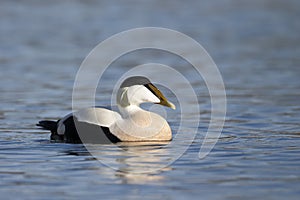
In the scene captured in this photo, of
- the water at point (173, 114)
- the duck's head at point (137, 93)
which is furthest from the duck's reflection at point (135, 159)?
the duck's head at point (137, 93)

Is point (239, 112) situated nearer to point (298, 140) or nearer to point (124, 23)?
point (298, 140)

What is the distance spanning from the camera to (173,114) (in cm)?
1155

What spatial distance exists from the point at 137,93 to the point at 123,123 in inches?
17.7

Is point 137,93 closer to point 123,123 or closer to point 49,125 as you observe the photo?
point 123,123

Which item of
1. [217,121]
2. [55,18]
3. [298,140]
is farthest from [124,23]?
[298,140]

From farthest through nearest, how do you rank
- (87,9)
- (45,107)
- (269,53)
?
(87,9)
(269,53)
(45,107)

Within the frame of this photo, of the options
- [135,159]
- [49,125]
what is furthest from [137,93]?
[135,159]

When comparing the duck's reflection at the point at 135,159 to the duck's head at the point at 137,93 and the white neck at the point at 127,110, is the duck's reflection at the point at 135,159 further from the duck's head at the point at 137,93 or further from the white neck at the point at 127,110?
the duck's head at the point at 137,93

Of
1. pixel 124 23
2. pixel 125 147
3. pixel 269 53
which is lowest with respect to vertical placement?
pixel 125 147

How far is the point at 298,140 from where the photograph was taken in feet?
30.4

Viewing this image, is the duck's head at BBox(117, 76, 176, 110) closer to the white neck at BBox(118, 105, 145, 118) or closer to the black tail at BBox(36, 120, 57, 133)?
the white neck at BBox(118, 105, 145, 118)

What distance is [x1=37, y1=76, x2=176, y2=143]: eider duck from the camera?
366 inches

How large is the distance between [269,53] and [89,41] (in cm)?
444

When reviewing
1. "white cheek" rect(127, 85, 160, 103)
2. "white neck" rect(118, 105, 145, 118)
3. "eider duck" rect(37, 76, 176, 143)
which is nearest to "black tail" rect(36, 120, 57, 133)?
"eider duck" rect(37, 76, 176, 143)
